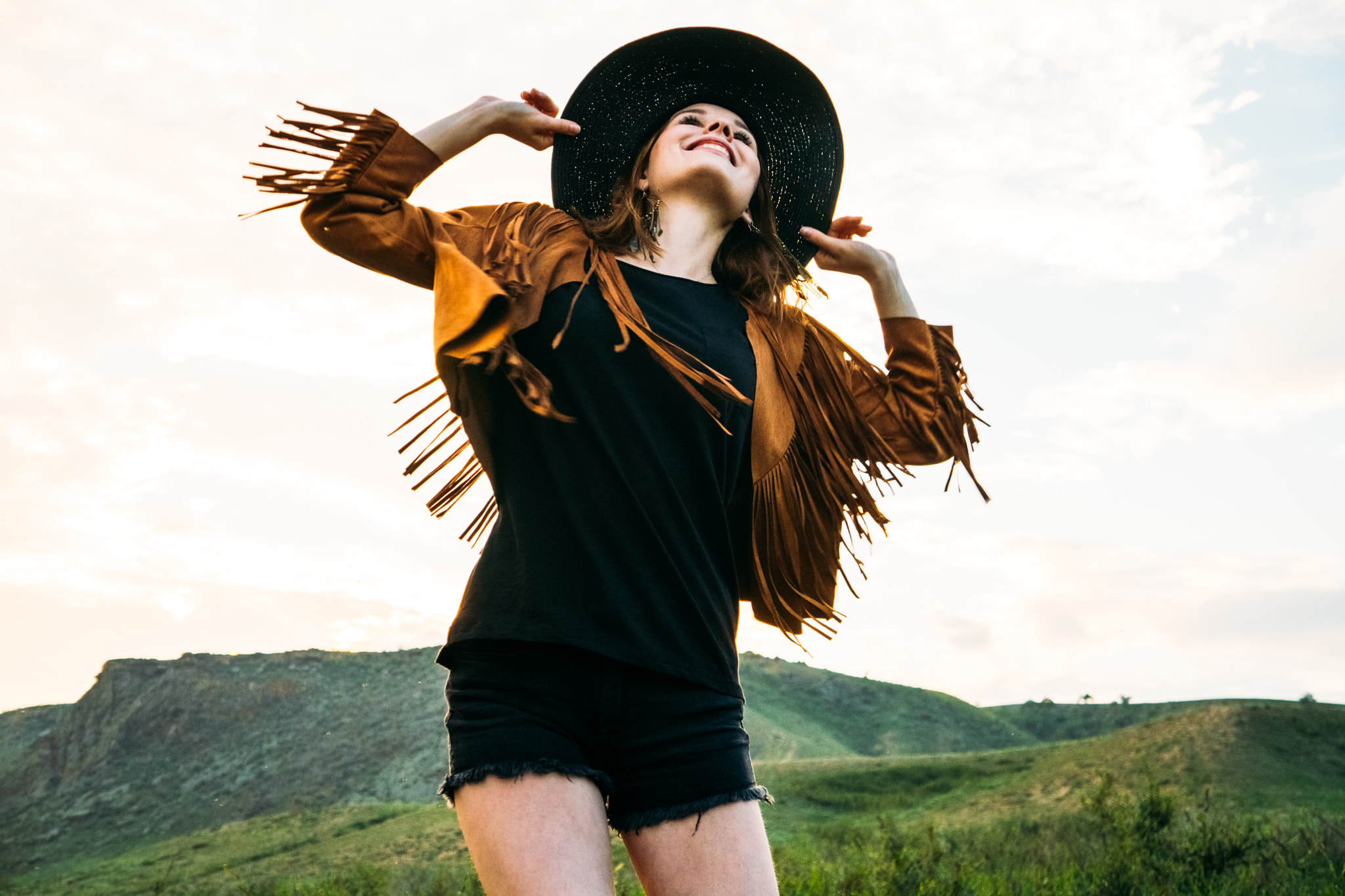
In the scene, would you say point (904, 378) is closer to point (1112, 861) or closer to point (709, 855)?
point (709, 855)

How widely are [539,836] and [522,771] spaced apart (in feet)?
0.34

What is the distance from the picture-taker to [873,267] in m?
2.64

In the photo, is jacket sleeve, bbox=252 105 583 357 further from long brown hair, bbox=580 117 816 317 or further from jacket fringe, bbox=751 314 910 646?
jacket fringe, bbox=751 314 910 646

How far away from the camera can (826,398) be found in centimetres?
257

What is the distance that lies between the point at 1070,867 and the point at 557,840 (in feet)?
16.8

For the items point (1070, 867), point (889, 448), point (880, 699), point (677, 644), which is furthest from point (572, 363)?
point (880, 699)

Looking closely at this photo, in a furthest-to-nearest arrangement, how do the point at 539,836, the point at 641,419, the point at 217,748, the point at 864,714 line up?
the point at 864,714
the point at 217,748
the point at 641,419
the point at 539,836

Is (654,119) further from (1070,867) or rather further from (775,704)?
(775,704)

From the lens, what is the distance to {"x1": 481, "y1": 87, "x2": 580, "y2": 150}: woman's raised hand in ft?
7.63

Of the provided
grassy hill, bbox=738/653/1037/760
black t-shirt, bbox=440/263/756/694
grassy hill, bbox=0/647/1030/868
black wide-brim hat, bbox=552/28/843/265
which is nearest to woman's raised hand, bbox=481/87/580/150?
black wide-brim hat, bbox=552/28/843/265

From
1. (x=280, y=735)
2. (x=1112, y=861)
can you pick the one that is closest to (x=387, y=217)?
(x=1112, y=861)

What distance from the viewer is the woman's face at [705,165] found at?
7.97ft

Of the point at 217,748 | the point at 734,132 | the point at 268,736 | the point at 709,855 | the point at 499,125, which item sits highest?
the point at 734,132

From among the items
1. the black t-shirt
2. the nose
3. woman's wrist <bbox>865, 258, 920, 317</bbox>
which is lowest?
the black t-shirt
